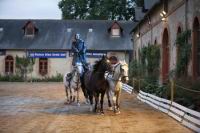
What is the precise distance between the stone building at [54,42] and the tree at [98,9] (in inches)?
396

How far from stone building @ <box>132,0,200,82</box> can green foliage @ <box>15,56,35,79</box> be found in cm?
2183

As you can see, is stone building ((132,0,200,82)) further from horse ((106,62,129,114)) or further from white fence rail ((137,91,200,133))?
horse ((106,62,129,114))

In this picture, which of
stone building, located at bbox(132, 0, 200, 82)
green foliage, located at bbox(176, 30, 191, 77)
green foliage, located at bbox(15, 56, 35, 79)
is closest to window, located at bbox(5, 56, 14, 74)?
green foliage, located at bbox(15, 56, 35, 79)

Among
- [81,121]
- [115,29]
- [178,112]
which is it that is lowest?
[81,121]

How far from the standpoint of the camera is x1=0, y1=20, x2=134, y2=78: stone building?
6088cm

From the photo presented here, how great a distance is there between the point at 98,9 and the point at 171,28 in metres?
48.3

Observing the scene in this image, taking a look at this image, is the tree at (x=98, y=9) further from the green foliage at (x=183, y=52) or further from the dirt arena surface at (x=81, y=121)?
the dirt arena surface at (x=81, y=121)

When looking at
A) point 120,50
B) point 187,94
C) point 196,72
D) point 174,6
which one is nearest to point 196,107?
point 187,94

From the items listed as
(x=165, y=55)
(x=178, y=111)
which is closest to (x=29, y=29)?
(x=165, y=55)

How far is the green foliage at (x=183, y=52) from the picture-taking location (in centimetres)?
2352

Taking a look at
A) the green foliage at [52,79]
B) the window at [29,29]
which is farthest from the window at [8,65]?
the window at [29,29]

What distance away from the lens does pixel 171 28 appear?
29.1 metres

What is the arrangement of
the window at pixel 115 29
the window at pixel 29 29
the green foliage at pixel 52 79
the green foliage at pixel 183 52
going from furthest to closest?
the window at pixel 115 29 → the window at pixel 29 29 → the green foliage at pixel 52 79 → the green foliage at pixel 183 52

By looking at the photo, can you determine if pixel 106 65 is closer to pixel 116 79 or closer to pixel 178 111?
pixel 116 79
